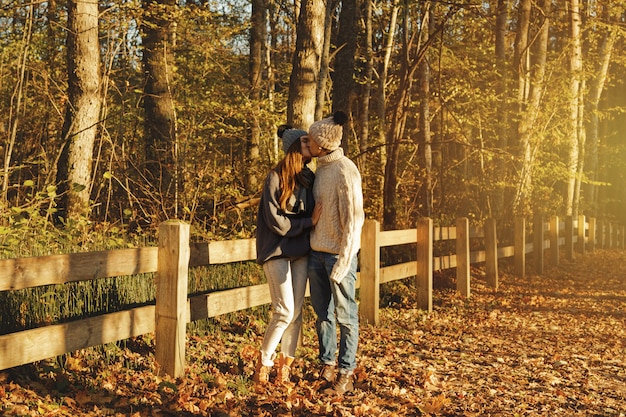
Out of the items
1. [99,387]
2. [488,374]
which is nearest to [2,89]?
[99,387]

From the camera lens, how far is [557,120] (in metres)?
22.1

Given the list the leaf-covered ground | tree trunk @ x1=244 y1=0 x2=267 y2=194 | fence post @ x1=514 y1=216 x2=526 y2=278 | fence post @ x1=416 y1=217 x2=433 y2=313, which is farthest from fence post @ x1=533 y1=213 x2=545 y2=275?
fence post @ x1=416 y1=217 x2=433 y2=313

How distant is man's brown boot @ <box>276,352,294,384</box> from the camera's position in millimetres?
6172

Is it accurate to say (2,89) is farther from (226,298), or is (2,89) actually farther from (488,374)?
(488,374)

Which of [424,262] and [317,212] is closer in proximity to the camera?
[317,212]

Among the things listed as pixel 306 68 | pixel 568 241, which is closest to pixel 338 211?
pixel 306 68

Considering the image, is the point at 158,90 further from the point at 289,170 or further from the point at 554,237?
the point at 554,237

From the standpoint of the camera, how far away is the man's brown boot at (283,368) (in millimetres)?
6172

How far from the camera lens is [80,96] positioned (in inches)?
402

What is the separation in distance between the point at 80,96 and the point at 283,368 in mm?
5675

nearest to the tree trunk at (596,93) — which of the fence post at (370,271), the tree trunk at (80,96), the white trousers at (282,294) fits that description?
the fence post at (370,271)

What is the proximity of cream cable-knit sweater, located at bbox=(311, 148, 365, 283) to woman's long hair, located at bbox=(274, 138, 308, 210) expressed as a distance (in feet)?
0.60

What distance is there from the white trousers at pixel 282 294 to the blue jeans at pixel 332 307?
0.34 ft

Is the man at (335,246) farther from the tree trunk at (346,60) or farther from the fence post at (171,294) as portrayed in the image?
the tree trunk at (346,60)
